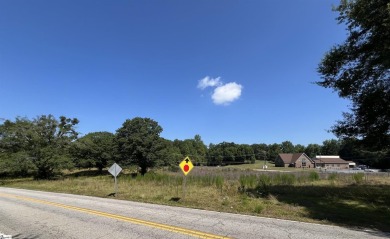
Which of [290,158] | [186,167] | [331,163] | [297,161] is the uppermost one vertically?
[290,158]

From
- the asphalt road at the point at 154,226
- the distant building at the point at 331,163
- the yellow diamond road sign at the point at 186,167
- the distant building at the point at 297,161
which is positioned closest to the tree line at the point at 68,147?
the yellow diamond road sign at the point at 186,167

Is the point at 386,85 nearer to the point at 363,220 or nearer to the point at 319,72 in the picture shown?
the point at 319,72

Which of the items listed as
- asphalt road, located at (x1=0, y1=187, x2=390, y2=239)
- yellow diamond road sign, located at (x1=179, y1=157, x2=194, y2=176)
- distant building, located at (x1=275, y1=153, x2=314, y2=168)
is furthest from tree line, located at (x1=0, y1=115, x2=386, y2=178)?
distant building, located at (x1=275, y1=153, x2=314, y2=168)

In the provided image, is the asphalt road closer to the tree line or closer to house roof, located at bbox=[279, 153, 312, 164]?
the tree line

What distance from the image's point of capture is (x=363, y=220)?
32.6ft

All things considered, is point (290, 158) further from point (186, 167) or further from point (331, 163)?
point (186, 167)

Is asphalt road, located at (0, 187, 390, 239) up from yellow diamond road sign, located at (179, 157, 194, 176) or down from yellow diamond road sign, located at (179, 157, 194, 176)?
down

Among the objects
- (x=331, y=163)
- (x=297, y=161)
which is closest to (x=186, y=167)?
(x=297, y=161)

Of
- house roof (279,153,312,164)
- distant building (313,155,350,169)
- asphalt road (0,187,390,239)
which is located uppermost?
house roof (279,153,312,164)

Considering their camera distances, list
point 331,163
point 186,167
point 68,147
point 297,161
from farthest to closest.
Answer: point 331,163
point 297,161
point 68,147
point 186,167

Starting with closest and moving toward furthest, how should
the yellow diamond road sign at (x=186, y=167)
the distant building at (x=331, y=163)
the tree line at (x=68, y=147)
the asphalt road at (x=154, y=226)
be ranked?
the asphalt road at (x=154, y=226) < the yellow diamond road sign at (x=186, y=167) < the tree line at (x=68, y=147) < the distant building at (x=331, y=163)

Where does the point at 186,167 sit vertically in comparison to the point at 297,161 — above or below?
below

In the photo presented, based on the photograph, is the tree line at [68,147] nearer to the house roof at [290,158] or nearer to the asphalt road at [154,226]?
the asphalt road at [154,226]

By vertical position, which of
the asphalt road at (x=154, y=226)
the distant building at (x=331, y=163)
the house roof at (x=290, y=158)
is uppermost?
the house roof at (x=290, y=158)
